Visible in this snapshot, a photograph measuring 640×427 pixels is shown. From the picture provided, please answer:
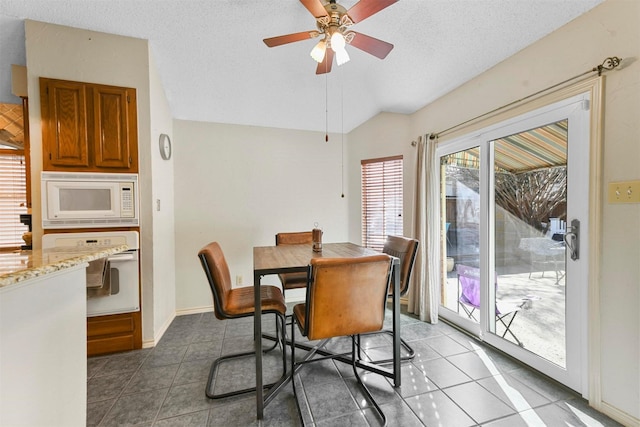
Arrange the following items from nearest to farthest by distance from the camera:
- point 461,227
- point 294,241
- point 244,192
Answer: point 461,227 → point 294,241 → point 244,192

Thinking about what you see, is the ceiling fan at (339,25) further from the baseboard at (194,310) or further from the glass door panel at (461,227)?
the baseboard at (194,310)

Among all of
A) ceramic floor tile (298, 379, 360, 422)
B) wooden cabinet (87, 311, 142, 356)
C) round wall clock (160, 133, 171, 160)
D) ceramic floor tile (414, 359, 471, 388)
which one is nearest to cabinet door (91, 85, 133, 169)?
round wall clock (160, 133, 171, 160)

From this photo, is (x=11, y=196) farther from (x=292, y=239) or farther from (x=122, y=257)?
(x=292, y=239)

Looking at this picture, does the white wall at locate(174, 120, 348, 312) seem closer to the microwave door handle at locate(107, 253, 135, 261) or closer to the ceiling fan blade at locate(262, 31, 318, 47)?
the microwave door handle at locate(107, 253, 135, 261)

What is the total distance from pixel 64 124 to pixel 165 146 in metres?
0.76

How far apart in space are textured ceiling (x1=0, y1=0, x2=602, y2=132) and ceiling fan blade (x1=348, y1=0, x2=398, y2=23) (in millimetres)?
358

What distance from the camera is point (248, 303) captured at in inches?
69.4

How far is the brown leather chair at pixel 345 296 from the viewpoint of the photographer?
A: 1383 millimetres

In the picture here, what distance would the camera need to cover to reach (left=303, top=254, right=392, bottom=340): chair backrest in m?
1.38

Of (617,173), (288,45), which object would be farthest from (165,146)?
(617,173)

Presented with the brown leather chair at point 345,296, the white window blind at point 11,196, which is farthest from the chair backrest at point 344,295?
the white window blind at point 11,196

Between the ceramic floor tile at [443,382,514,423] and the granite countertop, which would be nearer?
the granite countertop

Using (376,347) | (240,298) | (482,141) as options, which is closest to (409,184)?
(482,141)

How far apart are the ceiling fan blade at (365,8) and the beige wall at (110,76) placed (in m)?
1.89
